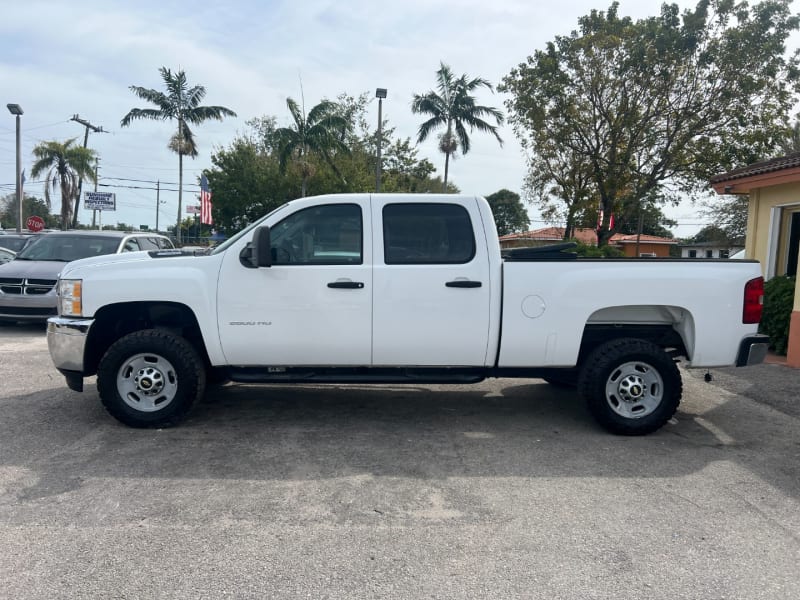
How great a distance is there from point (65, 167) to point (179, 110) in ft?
29.9

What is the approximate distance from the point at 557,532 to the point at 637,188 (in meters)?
22.4

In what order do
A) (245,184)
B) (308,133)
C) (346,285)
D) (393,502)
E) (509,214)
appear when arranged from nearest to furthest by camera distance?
1. (393,502)
2. (346,285)
3. (308,133)
4. (245,184)
5. (509,214)

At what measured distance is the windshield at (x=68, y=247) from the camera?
1071 cm

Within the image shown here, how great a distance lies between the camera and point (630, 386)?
5.20 meters

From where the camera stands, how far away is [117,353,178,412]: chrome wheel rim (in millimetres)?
5164

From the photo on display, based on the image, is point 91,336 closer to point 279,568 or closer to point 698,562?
point 279,568

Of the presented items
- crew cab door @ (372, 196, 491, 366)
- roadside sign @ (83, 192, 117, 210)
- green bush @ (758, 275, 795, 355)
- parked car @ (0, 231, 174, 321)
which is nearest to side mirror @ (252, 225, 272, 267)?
crew cab door @ (372, 196, 491, 366)

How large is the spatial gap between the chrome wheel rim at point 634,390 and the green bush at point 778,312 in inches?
201

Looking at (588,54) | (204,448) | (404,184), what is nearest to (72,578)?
(204,448)

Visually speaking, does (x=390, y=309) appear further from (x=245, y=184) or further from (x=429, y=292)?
(x=245, y=184)

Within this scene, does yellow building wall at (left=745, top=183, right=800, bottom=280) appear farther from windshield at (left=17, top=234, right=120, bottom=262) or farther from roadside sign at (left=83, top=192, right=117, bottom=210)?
roadside sign at (left=83, top=192, right=117, bottom=210)

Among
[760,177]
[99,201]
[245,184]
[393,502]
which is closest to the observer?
[393,502]

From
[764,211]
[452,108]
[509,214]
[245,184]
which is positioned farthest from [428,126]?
[509,214]

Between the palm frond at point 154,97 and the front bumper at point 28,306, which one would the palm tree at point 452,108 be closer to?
the palm frond at point 154,97
